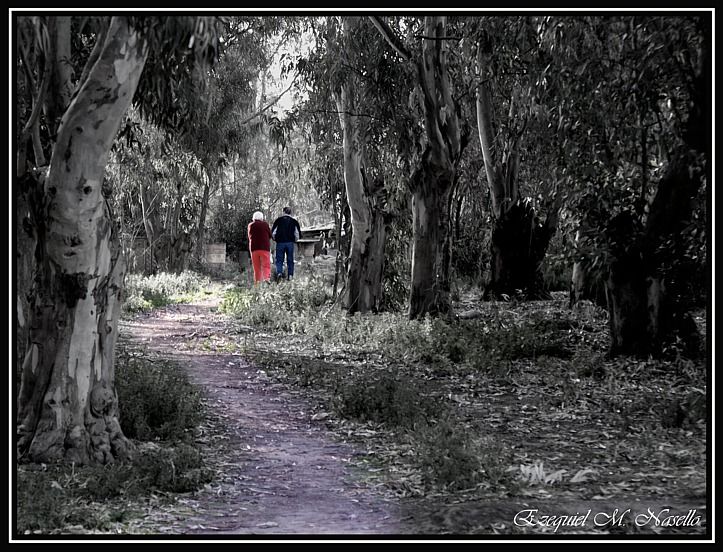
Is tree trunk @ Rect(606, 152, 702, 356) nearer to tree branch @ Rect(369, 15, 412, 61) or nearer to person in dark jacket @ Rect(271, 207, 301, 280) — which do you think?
tree branch @ Rect(369, 15, 412, 61)

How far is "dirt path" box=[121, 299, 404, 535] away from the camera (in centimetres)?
451

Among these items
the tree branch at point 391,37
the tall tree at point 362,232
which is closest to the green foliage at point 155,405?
the tree branch at point 391,37

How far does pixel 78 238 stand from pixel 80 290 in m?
0.32

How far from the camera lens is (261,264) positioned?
1812 cm

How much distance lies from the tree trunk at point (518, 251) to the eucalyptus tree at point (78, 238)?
9878mm

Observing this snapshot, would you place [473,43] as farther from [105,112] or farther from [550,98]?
[105,112]

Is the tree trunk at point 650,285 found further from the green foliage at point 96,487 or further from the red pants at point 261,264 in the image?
the red pants at point 261,264

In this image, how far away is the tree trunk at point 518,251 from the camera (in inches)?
584

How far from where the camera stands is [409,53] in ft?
37.2

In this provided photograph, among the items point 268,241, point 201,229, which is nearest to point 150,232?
point 201,229

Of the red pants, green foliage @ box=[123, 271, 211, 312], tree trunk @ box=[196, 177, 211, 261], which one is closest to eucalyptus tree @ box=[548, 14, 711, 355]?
green foliage @ box=[123, 271, 211, 312]

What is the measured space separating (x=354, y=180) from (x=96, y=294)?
8593mm

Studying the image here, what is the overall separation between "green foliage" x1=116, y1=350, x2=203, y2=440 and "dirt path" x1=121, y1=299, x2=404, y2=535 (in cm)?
22
